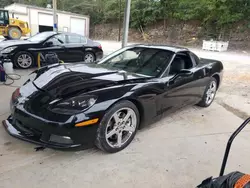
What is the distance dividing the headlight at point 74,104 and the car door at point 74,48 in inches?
208

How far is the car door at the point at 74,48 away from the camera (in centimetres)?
714

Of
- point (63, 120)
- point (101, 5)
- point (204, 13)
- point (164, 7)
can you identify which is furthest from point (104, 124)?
point (101, 5)

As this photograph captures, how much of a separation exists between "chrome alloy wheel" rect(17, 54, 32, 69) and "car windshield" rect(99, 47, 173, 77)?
151 inches

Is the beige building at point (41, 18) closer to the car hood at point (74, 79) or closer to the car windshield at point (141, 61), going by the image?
the car windshield at point (141, 61)

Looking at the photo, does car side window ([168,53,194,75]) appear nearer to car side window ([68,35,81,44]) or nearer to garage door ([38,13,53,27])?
car side window ([68,35,81,44])

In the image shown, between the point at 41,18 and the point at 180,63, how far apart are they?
26665 mm

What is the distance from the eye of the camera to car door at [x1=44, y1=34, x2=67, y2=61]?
6.67 meters

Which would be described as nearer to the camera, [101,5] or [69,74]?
[69,74]

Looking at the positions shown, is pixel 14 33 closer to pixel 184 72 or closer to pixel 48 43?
pixel 48 43

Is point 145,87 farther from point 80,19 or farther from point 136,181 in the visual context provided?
point 80,19

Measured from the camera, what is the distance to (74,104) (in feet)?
7.02

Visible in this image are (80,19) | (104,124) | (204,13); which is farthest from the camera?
(80,19)

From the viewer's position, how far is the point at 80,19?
29.9 metres

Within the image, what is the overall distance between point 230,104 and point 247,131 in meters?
1.27
